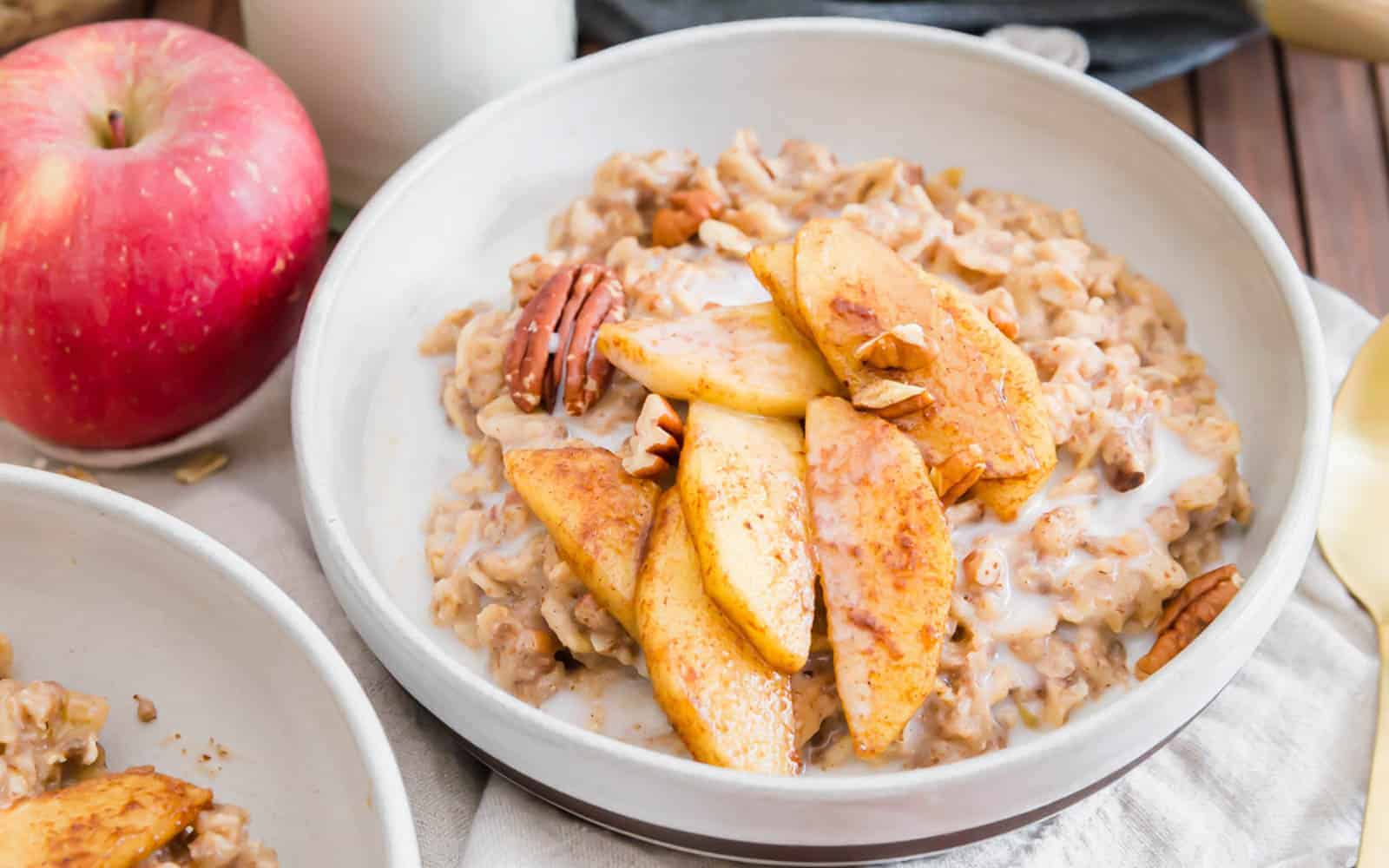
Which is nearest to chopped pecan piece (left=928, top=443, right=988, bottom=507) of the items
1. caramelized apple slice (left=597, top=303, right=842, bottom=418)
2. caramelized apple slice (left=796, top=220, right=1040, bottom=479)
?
caramelized apple slice (left=796, top=220, right=1040, bottom=479)

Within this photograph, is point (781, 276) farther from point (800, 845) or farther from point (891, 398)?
point (800, 845)

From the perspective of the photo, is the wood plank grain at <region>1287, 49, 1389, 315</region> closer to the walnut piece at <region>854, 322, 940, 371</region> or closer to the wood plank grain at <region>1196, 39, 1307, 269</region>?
the wood plank grain at <region>1196, 39, 1307, 269</region>

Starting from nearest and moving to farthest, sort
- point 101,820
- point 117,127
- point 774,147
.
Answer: point 101,820 < point 117,127 < point 774,147

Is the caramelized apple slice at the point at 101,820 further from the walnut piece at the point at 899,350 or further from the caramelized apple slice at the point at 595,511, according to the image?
the walnut piece at the point at 899,350

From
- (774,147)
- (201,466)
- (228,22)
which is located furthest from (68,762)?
(228,22)

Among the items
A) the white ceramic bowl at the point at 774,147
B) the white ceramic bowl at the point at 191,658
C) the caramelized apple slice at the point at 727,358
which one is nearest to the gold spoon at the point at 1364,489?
the white ceramic bowl at the point at 774,147

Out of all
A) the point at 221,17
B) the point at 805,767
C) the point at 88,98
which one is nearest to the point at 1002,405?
the point at 805,767

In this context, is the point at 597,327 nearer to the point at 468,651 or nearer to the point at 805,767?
the point at 468,651
